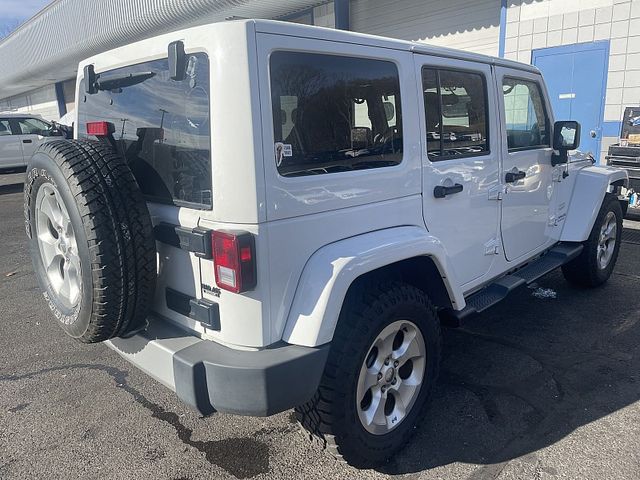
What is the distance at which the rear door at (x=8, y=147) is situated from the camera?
13531 millimetres

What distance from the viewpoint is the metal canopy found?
468 inches

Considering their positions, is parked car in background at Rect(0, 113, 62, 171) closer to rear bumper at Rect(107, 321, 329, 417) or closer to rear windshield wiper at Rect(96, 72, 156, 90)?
rear windshield wiper at Rect(96, 72, 156, 90)

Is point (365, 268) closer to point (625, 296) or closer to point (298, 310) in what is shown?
point (298, 310)

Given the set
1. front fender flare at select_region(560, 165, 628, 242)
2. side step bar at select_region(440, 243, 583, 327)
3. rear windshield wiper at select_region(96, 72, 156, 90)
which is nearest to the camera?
rear windshield wiper at select_region(96, 72, 156, 90)

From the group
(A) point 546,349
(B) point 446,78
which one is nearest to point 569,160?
(A) point 546,349

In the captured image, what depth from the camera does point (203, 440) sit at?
282 cm

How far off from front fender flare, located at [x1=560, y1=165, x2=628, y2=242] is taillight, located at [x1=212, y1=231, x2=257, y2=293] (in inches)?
133

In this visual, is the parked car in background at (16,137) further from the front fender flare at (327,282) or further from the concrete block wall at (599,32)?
the front fender flare at (327,282)

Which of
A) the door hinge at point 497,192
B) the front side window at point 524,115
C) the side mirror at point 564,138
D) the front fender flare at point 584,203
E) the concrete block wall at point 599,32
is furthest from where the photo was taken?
the concrete block wall at point 599,32

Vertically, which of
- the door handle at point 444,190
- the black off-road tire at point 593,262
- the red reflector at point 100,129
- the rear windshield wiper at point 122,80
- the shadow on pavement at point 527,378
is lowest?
the shadow on pavement at point 527,378

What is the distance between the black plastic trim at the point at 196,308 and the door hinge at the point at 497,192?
199 centimetres

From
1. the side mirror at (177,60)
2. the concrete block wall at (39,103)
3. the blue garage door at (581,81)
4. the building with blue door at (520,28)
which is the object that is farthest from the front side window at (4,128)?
the concrete block wall at (39,103)

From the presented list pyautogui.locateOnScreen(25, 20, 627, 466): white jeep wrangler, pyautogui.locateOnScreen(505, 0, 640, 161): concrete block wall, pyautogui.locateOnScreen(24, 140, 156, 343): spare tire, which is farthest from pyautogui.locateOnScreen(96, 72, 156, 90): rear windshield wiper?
pyautogui.locateOnScreen(505, 0, 640, 161): concrete block wall

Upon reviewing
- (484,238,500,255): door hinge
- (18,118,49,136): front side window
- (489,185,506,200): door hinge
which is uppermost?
(18,118,49,136): front side window
